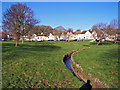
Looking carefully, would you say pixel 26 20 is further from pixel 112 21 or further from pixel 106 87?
pixel 112 21

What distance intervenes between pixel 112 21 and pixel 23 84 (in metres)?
45.6

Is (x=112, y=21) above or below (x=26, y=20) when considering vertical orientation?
above

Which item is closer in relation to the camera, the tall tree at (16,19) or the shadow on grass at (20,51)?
the shadow on grass at (20,51)

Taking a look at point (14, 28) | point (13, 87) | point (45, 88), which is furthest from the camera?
point (14, 28)

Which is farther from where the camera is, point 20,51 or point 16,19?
point 16,19

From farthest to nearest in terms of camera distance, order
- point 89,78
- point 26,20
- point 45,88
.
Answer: point 26,20
point 89,78
point 45,88

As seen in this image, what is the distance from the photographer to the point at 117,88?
575cm

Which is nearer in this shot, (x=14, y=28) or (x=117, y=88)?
(x=117, y=88)

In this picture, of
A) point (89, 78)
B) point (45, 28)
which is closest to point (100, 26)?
point (89, 78)

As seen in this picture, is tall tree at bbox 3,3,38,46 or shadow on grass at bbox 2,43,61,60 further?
tall tree at bbox 3,3,38,46

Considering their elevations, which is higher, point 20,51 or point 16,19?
point 16,19

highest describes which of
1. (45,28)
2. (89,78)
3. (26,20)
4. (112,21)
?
(45,28)

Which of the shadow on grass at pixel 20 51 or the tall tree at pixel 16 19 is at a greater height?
the tall tree at pixel 16 19

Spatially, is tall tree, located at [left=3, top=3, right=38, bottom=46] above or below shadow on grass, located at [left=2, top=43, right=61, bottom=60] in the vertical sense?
above
